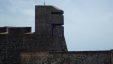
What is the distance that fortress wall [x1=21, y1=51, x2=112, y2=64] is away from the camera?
57.9 ft

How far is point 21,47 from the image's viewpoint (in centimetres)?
1973

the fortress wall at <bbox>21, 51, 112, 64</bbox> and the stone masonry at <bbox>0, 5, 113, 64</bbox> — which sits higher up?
the stone masonry at <bbox>0, 5, 113, 64</bbox>

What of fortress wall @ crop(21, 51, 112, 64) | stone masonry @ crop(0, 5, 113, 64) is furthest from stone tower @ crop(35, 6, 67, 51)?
fortress wall @ crop(21, 51, 112, 64)

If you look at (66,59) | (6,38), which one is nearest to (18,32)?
(6,38)

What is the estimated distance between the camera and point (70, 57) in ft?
58.4

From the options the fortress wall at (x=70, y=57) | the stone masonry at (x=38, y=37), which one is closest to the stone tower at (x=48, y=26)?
the stone masonry at (x=38, y=37)

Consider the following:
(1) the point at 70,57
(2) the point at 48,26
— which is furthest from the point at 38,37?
(1) the point at 70,57

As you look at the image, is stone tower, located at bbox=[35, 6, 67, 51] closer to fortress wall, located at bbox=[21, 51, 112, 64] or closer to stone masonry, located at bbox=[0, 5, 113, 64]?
stone masonry, located at bbox=[0, 5, 113, 64]

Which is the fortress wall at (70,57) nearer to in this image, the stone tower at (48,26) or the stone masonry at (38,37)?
the stone masonry at (38,37)

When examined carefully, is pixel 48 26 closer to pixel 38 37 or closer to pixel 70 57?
pixel 38 37

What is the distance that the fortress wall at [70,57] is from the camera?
57.9 feet

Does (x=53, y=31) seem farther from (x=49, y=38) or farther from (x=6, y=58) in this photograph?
(x=6, y=58)

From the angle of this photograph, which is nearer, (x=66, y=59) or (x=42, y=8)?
(x=66, y=59)

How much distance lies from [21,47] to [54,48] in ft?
5.91
